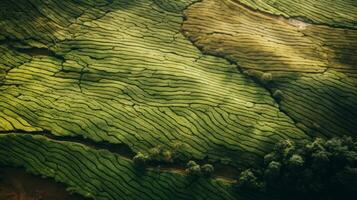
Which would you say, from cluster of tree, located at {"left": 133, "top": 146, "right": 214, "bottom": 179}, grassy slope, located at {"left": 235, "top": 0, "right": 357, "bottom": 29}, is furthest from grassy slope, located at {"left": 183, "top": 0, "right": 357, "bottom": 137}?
cluster of tree, located at {"left": 133, "top": 146, "right": 214, "bottom": 179}

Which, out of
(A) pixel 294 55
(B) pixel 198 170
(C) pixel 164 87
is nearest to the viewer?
(B) pixel 198 170

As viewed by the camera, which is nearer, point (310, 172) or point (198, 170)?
point (310, 172)

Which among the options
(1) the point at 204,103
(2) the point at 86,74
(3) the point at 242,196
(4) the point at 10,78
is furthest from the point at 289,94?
(4) the point at 10,78

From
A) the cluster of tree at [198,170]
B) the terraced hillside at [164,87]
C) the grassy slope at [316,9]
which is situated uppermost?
the grassy slope at [316,9]

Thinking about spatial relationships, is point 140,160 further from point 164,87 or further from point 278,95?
point 278,95

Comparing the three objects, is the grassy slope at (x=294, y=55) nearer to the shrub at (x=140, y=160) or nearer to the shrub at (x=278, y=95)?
the shrub at (x=278, y=95)

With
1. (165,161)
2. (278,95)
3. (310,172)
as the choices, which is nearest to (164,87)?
(165,161)

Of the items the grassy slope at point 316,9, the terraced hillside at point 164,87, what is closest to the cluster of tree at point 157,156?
the terraced hillside at point 164,87

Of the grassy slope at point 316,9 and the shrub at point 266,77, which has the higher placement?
the grassy slope at point 316,9
